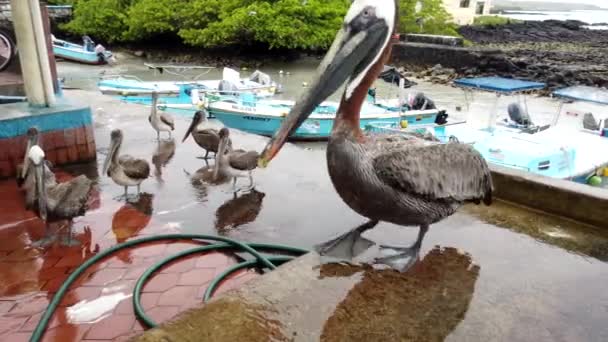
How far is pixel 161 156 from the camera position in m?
5.75

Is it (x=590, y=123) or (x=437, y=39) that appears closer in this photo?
(x=590, y=123)

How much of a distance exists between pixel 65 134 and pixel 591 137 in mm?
11693

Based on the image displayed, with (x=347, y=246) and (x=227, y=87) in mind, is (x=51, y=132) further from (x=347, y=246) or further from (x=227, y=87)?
(x=227, y=87)

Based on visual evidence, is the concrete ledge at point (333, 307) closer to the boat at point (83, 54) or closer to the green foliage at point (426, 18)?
the boat at point (83, 54)

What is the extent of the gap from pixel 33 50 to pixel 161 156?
170 centimetres

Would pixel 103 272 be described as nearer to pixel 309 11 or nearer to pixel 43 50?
pixel 43 50

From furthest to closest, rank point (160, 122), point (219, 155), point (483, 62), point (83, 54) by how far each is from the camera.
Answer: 1. point (483, 62)
2. point (83, 54)
3. point (160, 122)
4. point (219, 155)

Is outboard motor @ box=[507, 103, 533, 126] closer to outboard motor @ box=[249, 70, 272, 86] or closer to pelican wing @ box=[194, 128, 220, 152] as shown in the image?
outboard motor @ box=[249, 70, 272, 86]

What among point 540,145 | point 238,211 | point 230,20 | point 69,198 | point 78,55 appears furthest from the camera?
point 230,20

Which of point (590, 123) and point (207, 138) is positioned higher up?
point (207, 138)

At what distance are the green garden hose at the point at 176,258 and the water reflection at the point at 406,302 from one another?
1.85ft

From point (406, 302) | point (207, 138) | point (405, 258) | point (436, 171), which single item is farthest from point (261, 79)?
point (406, 302)

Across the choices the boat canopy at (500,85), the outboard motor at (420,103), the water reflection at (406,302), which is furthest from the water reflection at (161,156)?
the outboard motor at (420,103)

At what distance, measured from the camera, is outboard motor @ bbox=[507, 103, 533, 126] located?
13.7 metres
